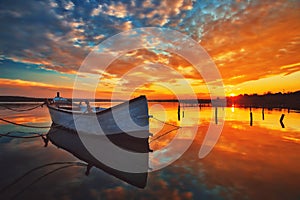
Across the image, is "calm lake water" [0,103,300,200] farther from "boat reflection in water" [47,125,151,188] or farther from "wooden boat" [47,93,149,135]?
"wooden boat" [47,93,149,135]

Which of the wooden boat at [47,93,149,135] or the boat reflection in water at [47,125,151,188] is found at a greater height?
the wooden boat at [47,93,149,135]

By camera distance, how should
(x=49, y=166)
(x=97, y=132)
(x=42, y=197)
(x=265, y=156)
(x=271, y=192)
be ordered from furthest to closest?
1. (x=97, y=132)
2. (x=265, y=156)
3. (x=49, y=166)
4. (x=271, y=192)
5. (x=42, y=197)

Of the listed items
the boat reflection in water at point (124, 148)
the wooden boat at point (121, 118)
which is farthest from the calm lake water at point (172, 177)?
the wooden boat at point (121, 118)

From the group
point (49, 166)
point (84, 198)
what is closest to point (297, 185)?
point (84, 198)

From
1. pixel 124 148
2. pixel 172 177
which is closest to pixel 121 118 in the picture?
pixel 124 148

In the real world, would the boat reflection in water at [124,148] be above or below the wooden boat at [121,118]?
below

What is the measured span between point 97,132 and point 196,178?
7691 mm

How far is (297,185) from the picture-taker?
588 centimetres

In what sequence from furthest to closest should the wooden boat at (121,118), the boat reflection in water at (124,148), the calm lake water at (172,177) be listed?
the wooden boat at (121,118) → the boat reflection in water at (124,148) → the calm lake water at (172,177)

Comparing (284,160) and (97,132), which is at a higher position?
(97,132)

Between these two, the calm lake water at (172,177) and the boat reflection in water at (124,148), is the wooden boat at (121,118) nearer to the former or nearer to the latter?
the boat reflection in water at (124,148)

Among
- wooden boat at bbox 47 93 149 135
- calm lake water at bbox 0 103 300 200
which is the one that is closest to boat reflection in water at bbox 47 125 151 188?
calm lake water at bbox 0 103 300 200

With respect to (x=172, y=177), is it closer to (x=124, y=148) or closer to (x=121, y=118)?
(x=124, y=148)

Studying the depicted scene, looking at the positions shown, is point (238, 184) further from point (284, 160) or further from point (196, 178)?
point (284, 160)
